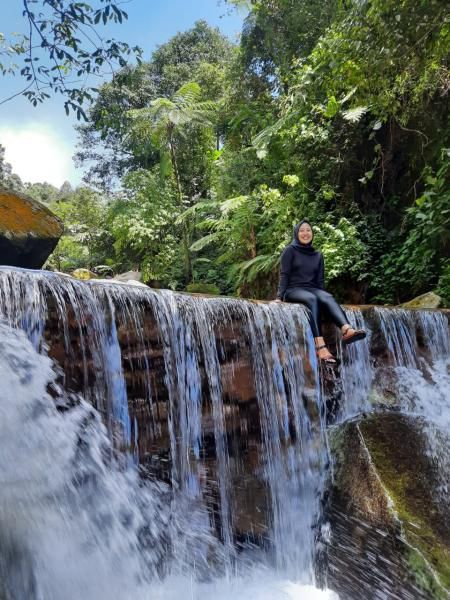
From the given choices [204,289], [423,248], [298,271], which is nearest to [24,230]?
[298,271]

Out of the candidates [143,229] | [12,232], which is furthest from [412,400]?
[143,229]

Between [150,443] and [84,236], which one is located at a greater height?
[84,236]

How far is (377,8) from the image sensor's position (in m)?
5.38

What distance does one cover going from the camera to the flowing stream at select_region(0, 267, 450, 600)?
2541mm

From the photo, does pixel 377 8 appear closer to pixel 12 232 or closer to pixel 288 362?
pixel 288 362

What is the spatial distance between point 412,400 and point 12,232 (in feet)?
17.1

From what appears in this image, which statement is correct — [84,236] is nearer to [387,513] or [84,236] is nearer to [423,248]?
[423,248]

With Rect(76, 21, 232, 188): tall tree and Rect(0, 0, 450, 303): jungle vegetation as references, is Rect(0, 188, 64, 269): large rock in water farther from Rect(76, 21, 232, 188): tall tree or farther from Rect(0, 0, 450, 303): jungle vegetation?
Rect(76, 21, 232, 188): tall tree

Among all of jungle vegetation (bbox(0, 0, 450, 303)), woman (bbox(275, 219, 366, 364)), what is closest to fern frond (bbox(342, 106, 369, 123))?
jungle vegetation (bbox(0, 0, 450, 303))

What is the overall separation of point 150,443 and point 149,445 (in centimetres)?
2

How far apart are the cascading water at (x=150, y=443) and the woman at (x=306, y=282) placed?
37 cm

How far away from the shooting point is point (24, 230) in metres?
5.90

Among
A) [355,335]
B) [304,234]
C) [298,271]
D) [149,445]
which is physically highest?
[304,234]

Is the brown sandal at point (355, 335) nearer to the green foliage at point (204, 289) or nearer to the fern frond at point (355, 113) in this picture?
the fern frond at point (355, 113)
